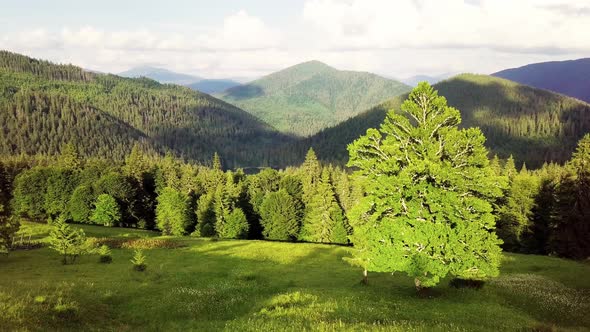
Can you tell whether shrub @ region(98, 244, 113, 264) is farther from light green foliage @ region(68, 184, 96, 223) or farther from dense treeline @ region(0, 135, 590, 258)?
light green foliage @ region(68, 184, 96, 223)

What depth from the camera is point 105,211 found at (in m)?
101

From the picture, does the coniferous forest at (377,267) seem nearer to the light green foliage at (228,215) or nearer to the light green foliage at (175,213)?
the light green foliage at (228,215)

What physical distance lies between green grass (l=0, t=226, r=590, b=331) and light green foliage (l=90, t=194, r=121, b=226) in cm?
4748

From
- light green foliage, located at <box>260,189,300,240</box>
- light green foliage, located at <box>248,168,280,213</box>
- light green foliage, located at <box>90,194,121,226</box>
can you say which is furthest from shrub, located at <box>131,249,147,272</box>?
light green foliage, located at <box>248,168,280,213</box>

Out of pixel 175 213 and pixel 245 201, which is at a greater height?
pixel 245 201

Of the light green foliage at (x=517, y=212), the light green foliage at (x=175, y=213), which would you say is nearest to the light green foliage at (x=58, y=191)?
the light green foliage at (x=175, y=213)

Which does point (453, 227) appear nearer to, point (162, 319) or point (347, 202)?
point (162, 319)

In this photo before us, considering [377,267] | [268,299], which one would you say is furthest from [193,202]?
[377,267]

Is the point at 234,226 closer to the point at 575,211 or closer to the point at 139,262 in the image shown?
the point at 139,262

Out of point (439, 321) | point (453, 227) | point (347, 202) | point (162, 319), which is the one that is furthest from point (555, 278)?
point (347, 202)

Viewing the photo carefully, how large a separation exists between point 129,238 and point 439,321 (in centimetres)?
6599

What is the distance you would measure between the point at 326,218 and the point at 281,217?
14.3 meters

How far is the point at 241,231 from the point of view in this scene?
9575cm

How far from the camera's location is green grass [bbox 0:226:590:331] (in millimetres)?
19373
